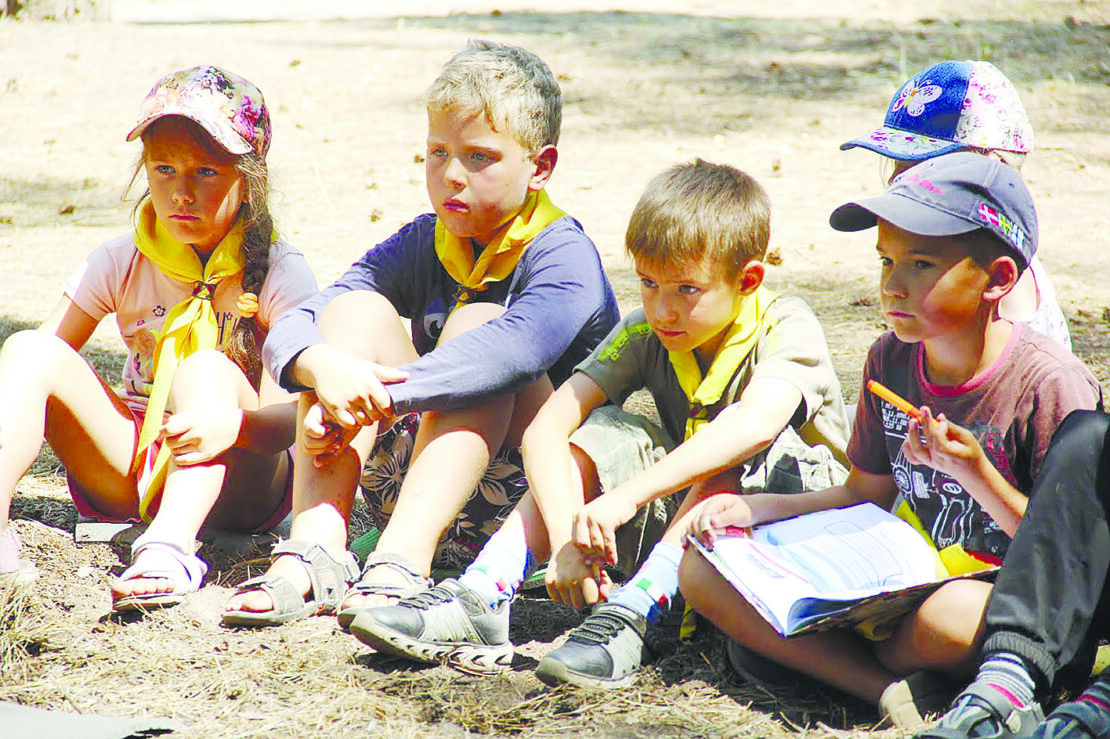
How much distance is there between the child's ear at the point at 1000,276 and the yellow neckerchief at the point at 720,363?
60 centimetres

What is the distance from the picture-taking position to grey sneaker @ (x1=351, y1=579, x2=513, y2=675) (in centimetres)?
257

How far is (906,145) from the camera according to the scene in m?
3.31

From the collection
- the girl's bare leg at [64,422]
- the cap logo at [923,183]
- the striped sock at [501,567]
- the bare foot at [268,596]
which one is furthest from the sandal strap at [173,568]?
the cap logo at [923,183]

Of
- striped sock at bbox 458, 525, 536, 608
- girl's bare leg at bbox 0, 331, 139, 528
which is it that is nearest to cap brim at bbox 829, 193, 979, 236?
striped sock at bbox 458, 525, 536, 608

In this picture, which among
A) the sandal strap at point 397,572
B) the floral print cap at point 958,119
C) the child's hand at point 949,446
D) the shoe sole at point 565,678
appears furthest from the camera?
the floral print cap at point 958,119

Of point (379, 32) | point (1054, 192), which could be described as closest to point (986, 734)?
point (1054, 192)

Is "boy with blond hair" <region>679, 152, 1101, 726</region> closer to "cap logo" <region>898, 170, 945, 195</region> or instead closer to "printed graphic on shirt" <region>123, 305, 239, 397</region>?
"cap logo" <region>898, 170, 945, 195</region>

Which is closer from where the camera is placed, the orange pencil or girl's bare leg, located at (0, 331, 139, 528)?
the orange pencil

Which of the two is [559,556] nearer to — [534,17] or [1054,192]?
[1054,192]

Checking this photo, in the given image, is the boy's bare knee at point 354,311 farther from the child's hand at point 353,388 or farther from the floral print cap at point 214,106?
the floral print cap at point 214,106

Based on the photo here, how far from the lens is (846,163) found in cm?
812

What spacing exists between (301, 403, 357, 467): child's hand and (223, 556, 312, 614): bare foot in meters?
0.25

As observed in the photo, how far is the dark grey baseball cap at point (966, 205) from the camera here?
7.91 feet

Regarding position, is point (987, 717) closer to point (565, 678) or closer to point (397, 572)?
point (565, 678)
